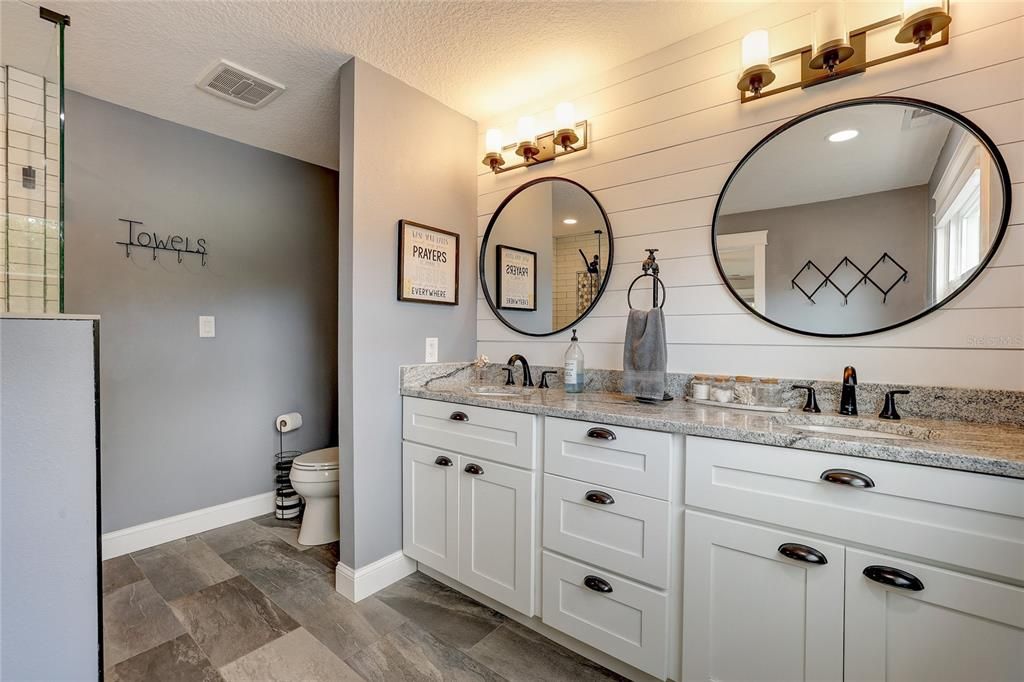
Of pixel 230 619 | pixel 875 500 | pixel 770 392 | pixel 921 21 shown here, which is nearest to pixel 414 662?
pixel 230 619

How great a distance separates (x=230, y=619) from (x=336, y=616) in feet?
1.41

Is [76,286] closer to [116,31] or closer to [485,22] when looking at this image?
[116,31]

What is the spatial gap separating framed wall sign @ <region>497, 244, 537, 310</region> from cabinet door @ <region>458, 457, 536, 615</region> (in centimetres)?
95

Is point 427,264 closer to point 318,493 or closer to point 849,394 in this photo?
point 318,493

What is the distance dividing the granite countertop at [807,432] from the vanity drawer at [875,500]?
0.03 meters

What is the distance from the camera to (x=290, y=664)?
1.57 m

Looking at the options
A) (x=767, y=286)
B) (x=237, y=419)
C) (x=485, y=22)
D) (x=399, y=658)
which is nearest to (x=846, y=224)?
(x=767, y=286)

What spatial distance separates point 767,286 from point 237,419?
304 centimetres

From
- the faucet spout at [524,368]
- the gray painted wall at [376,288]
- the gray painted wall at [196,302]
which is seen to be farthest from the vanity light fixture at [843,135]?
the gray painted wall at [196,302]

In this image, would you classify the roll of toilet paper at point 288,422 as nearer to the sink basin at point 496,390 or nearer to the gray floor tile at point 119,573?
the gray floor tile at point 119,573

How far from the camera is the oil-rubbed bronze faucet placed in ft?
4.80

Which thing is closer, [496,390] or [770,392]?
[770,392]

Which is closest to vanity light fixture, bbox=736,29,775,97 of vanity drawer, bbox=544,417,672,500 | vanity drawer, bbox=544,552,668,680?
vanity drawer, bbox=544,417,672,500

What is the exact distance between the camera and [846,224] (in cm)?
155
